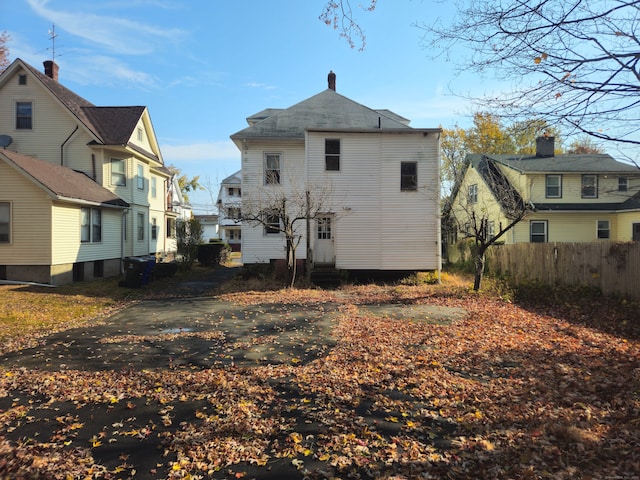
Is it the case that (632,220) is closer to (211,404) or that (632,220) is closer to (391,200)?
(391,200)

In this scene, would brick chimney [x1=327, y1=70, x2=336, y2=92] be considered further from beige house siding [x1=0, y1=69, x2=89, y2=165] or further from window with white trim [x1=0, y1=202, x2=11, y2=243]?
window with white trim [x1=0, y1=202, x2=11, y2=243]

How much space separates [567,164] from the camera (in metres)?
25.2

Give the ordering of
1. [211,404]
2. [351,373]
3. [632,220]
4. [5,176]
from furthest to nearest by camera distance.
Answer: [632,220]
[5,176]
[351,373]
[211,404]

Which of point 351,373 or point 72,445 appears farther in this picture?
point 351,373

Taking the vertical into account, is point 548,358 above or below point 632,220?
below

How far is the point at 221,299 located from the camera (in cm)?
1338

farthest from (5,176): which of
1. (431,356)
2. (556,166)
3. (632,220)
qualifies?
(632,220)

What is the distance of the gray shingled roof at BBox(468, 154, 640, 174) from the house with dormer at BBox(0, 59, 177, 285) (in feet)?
70.1

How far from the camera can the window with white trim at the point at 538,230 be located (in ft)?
80.5

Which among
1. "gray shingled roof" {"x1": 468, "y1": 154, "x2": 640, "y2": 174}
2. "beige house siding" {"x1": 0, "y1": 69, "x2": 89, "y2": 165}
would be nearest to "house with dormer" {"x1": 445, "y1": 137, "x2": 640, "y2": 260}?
"gray shingled roof" {"x1": 468, "y1": 154, "x2": 640, "y2": 174}

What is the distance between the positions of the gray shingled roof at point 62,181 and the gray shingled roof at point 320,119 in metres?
6.53

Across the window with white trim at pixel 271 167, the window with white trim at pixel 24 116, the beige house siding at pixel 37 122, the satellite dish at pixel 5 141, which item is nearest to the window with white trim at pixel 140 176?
the beige house siding at pixel 37 122

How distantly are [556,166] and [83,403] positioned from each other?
27.5 m

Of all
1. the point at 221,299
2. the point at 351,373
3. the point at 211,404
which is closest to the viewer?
the point at 211,404
